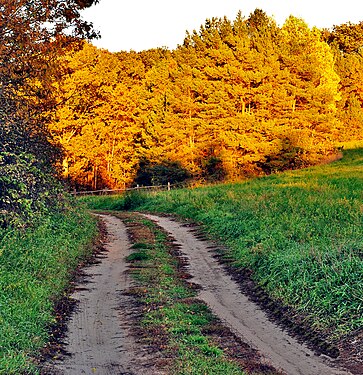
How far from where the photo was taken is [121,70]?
61656 millimetres

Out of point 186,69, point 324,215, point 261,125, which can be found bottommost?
point 324,215

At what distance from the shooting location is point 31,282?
9484mm

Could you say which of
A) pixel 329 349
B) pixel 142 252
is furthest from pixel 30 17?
pixel 329 349

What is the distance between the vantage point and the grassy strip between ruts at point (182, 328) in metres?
6.82

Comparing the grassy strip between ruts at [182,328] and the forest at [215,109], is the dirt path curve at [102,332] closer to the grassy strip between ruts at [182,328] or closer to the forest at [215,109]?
the grassy strip between ruts at [182,328]

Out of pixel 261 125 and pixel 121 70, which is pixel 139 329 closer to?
pixel 261 125

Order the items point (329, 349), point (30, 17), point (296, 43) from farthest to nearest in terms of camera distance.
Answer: point (296, 43) → point (30, 17) → point (329, 349)

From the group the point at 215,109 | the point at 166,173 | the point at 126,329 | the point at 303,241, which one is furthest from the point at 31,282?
the point at 166,173

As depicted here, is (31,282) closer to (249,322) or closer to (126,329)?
(126,329)

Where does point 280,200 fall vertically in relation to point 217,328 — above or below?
above

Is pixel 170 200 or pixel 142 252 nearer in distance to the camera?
pixel 142 252

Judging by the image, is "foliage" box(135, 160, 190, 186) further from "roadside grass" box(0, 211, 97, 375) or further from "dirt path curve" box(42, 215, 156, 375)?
"dirt path curve" box(42, 215, 156, 375)

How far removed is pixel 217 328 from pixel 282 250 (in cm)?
441

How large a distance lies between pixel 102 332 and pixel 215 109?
39.3 m
